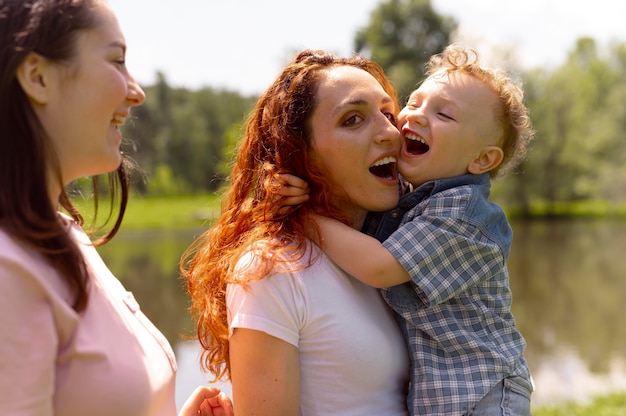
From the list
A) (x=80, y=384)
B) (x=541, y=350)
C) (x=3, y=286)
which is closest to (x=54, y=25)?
(x=3, y=286)

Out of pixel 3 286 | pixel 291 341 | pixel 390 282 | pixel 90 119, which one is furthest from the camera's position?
pixel 390 282

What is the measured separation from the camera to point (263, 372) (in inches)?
84.6

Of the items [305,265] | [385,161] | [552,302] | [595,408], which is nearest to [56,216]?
[305,265]

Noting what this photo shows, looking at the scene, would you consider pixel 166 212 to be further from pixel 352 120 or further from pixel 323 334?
pixel 323 334

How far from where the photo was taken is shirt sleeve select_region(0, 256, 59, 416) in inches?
58.0

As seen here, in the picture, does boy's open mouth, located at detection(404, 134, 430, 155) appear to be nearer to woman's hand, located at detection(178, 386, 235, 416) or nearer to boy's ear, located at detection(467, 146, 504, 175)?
boy's ear, located at detection(467, 146, 504, 175)

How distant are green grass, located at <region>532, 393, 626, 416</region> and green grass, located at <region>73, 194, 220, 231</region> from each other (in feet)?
63.4

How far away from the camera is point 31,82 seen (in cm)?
161

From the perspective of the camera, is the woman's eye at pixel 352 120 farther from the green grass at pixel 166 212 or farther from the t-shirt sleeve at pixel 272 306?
the green grass at pixel 166 212

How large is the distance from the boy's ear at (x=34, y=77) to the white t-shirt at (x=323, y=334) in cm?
88

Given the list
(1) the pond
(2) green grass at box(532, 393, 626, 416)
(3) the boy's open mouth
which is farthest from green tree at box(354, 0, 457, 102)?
(3) the boy's open mouth

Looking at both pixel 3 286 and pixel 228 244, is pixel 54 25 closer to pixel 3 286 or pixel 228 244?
pixel 3 286

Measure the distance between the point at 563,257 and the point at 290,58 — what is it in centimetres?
1785

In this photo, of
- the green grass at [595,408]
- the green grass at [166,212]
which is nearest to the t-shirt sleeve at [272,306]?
the green grass at [595,408]
